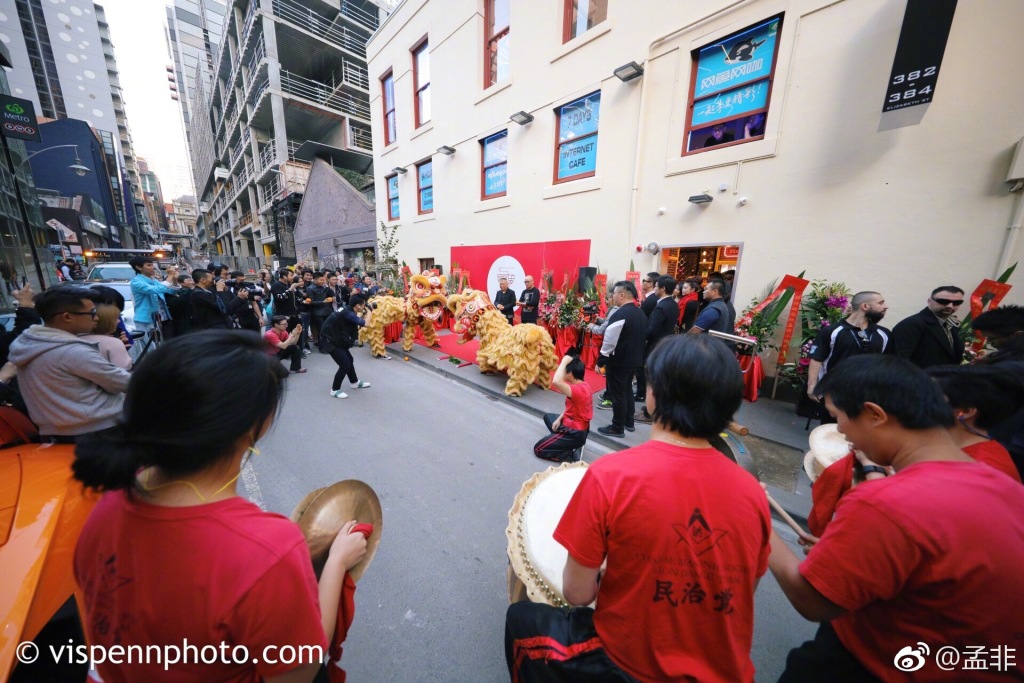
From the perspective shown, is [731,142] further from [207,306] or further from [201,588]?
[207,306]

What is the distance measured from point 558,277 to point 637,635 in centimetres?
714

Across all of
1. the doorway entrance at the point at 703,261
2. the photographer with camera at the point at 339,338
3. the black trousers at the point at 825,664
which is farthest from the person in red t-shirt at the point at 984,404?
the photographer with camera at the point at 339,338

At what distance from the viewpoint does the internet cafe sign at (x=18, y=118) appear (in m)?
7.25

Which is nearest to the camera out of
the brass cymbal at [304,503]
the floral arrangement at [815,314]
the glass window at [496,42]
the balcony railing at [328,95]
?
the brass cymbal at [304,503]

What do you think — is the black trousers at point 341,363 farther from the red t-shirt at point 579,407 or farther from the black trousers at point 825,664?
the black trousers at point 825,664

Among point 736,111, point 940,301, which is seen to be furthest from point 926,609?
point 736,111

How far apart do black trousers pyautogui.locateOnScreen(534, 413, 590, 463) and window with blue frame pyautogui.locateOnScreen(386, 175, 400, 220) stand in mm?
11747

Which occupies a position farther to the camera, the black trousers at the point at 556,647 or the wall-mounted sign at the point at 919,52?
the wall-mounted sign at the point at 919,52

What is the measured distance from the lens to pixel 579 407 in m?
3.48

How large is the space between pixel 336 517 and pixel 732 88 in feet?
23.3

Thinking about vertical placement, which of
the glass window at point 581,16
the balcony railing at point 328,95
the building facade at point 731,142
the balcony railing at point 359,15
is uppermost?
the balcony railing at point 359,15

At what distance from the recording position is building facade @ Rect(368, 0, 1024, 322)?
3.83 m

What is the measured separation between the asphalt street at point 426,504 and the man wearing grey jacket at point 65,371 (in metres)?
1.27

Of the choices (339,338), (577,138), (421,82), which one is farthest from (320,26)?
(339,338)
